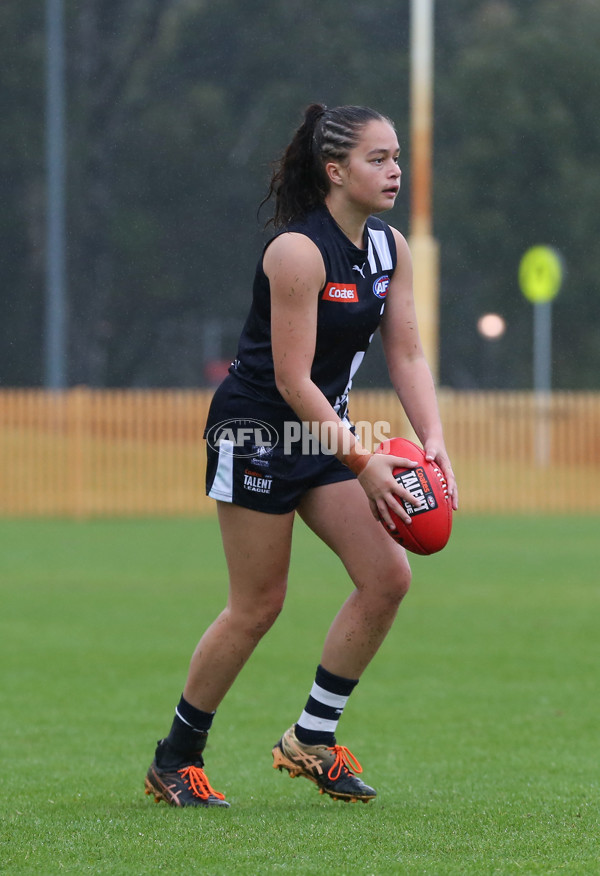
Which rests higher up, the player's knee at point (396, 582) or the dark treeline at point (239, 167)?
the dark treeline at point (239, 167)

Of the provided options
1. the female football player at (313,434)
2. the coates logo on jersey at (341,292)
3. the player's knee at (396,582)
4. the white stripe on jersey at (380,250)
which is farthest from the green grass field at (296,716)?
the white stripe on jersey at (380,250)

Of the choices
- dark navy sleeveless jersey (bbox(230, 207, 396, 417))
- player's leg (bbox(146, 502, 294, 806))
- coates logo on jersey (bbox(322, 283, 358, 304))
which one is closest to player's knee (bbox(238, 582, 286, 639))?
player's leg (bbox(146, 502, 294, 806))

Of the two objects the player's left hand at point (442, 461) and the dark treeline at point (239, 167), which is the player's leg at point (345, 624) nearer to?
the player's left hand at point (442, 461)

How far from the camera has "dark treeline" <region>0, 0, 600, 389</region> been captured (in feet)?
139

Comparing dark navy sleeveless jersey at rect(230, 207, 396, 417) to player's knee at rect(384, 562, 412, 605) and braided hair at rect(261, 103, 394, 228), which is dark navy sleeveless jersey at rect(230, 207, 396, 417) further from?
player's knee at rect(384, 562, 412, 605)

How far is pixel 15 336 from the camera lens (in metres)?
42.0

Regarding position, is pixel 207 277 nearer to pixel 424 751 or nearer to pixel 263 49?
pixel 263 49

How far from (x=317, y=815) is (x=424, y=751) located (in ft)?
4.58

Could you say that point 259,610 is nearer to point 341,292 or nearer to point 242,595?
point 242,595

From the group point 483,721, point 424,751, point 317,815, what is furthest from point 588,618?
point 317,815

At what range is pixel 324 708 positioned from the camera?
4.89 metres

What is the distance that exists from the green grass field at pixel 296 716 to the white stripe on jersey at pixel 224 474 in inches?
40.0

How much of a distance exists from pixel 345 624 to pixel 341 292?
1097mm

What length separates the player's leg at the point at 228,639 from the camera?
4707mm
